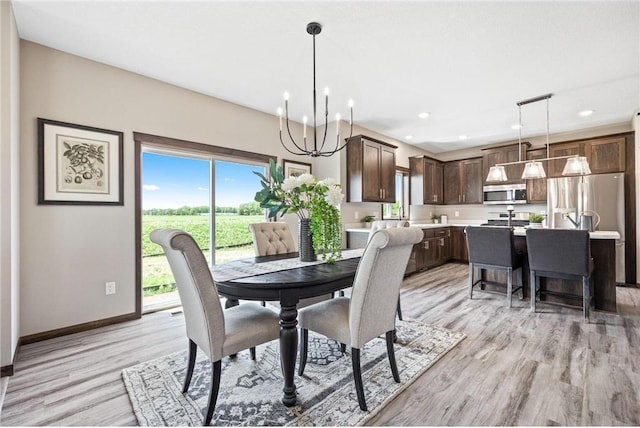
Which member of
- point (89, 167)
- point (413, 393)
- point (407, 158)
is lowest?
point (413, 393)

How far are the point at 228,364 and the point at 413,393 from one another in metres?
1.27

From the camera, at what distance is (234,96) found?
140 inches

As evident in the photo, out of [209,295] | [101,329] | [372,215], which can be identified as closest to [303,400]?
[209,295]

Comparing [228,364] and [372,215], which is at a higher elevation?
[372,215]

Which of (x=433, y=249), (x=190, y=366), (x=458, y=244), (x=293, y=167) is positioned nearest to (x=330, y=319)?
(x=190, y=366)

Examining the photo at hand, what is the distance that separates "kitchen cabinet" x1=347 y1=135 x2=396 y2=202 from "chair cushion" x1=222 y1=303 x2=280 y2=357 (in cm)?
301

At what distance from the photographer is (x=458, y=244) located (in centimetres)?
606

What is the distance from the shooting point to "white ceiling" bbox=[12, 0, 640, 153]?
81.2 inches

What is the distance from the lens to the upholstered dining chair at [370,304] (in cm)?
156

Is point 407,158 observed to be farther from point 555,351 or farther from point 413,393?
point 413,393

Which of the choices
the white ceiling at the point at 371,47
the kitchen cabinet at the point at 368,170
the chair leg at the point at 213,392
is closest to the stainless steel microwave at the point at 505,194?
the white ceiling at the point at 371,47

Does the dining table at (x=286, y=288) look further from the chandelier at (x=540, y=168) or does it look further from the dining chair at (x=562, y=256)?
the chandelier at (x=540, y=168)

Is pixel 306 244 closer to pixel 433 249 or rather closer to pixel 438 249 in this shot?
pixel 433 249

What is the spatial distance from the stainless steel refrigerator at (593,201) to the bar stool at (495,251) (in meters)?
1.57
